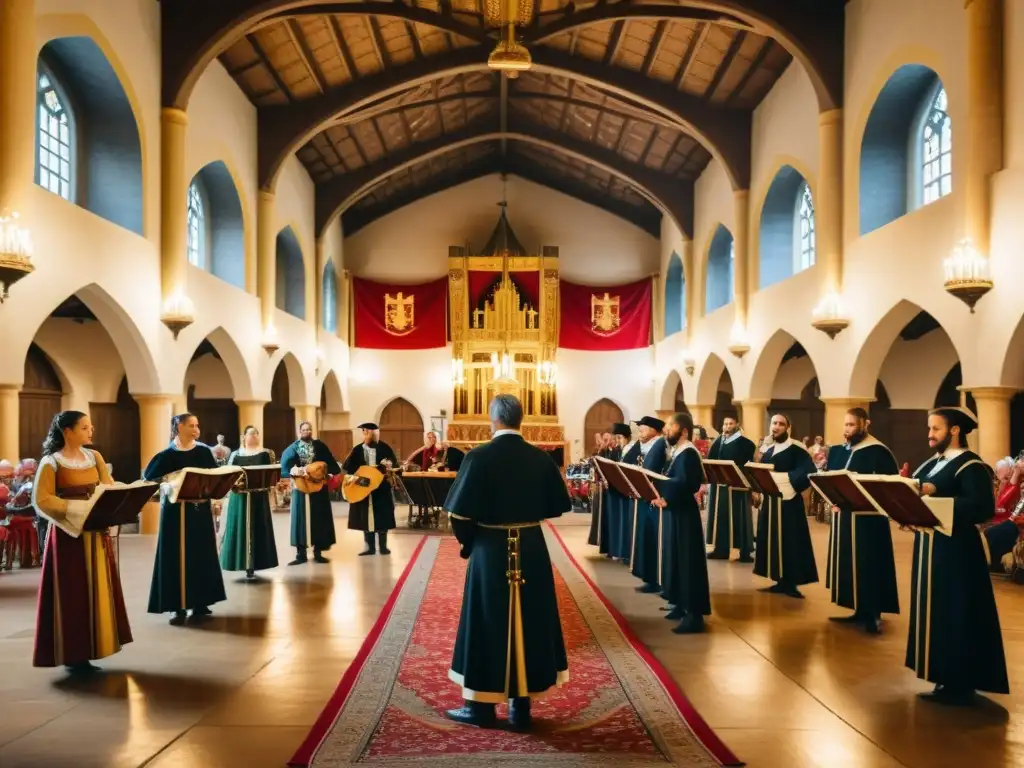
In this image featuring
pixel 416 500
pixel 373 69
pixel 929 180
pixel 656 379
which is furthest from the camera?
pixel 656 379

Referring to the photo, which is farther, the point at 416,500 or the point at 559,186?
the point at 559,186

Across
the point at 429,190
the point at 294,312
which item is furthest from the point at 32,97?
the point at 429,190

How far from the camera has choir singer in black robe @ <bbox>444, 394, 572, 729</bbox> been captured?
4973 mm

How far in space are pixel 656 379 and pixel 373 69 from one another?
1217 cm

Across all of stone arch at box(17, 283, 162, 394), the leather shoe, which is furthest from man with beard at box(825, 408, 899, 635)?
stone arch at box(17, 283, 162, 394)

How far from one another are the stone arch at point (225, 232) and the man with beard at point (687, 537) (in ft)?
36.7

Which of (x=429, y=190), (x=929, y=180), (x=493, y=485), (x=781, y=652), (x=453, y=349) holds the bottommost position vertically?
(x=781, y=652)

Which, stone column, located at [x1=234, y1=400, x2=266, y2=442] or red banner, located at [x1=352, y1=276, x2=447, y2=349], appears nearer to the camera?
stone column, located at [x1=234, y1=400, x2=266, y2=442]

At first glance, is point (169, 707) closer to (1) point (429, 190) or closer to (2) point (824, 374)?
(2) point (824, 374)

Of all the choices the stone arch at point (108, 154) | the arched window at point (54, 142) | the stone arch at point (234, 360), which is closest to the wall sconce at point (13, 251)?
the arched window at point (54, 142)

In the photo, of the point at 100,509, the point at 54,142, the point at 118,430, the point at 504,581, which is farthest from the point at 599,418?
the point at 504,581

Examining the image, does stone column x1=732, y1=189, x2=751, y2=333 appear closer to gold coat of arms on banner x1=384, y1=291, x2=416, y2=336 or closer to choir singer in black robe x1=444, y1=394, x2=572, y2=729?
gold coat of arms on banner x1=384, y1=291, x2=416, y2=336

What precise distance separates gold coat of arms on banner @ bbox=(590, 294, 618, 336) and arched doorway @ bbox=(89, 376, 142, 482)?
12293 millimetres

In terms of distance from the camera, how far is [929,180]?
11969mm
